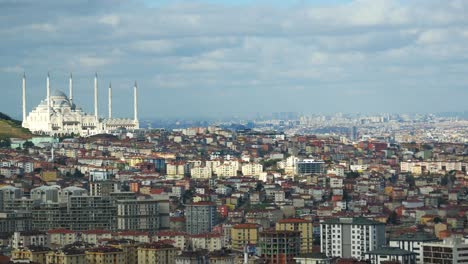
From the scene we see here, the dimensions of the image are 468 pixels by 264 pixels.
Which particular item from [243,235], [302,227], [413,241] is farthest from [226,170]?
[413,241]

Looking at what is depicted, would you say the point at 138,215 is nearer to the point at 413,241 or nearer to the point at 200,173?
the point at 413,241

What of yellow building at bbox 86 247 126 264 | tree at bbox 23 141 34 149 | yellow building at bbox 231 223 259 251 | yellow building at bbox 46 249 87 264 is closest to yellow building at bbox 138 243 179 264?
yellow building at bbox 86 247 126 264

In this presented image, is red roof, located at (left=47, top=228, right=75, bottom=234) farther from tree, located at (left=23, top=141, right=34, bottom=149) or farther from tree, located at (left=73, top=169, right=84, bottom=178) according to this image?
tree, located at (left=23, top=141, right=34, bottom=149)

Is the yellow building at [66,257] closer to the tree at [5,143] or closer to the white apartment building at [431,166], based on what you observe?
the white apartment building at [431,166]

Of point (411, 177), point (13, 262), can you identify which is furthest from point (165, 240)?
point (411, 177)

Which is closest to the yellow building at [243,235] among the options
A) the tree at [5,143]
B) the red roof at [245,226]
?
the red roof at [245,226]

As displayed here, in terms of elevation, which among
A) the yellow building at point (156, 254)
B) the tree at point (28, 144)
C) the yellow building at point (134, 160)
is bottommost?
the yellow building at point (156, 254)
